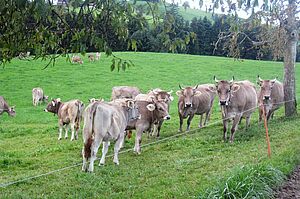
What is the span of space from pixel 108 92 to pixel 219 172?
2374 cm

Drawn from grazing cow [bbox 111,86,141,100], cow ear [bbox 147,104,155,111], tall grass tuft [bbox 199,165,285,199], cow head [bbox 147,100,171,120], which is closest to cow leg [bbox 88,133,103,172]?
cow ear [bbox 147,104,155,111]

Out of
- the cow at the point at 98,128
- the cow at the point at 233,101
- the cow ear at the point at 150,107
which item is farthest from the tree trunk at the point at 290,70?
the cow at the point at 98,128

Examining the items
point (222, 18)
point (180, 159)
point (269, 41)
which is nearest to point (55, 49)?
point (222, 18)

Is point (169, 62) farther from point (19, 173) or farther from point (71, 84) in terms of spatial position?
point (19, 173)

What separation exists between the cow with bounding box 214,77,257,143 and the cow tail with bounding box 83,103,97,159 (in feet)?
17.7

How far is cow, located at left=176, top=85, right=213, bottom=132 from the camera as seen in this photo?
52.3 ft

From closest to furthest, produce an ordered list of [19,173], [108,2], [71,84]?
[108,2] → [19,173] → [71,84]

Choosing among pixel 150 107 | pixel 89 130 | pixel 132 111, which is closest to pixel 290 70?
pixel 150 107

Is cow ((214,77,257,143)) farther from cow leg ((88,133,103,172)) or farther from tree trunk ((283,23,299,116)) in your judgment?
cow leg ((88,133,103,172))

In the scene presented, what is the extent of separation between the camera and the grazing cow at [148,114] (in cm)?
1301

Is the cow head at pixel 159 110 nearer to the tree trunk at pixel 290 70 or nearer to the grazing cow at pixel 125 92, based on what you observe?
the tree trunk at pixel 290 70

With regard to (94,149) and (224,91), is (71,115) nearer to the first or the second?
(224,91)

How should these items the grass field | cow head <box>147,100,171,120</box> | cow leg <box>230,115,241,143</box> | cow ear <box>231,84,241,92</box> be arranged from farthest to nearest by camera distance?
cow ear <box>231,84,241,92</box> → cow leg <box>230,115,241,143</box> → cow head <box>147,100,171,120</box> → the grass field

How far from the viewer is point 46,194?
827 centimetres
